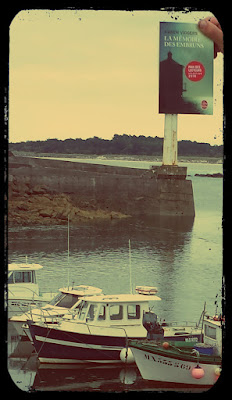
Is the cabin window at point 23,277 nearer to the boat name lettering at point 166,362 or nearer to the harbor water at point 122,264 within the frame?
the harbor water at point 122,264

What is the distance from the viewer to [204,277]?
15781 millimetres

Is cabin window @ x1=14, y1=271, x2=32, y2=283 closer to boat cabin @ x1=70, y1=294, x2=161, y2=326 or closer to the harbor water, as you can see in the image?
the harbor water

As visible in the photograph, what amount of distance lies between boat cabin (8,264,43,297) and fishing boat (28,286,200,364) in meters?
1.44

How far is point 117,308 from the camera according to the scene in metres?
12.5

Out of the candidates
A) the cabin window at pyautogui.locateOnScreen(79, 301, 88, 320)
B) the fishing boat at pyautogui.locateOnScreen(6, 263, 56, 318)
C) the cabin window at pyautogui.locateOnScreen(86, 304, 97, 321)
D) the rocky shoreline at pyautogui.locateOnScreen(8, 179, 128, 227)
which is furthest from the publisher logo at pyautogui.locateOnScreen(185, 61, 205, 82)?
the rocky shoreline at pyautogui.locateOnScreen(8, 179, 128, 227)

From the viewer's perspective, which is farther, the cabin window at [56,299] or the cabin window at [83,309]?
the cabin window at [56,299]

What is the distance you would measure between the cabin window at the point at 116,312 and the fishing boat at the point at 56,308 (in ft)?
→ 2.86

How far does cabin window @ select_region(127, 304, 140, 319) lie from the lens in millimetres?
12384

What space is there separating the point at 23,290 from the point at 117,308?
264cm

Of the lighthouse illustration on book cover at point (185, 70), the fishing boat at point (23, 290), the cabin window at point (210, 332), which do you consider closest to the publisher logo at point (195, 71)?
the lighthouse illustration on book cover at point (185, 70)

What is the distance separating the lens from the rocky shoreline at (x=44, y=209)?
19.2m

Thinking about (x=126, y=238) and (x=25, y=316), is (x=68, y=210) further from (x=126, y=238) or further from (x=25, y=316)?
(x=25, y=316)

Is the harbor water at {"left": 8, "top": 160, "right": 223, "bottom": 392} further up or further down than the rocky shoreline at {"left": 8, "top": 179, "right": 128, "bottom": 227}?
further down

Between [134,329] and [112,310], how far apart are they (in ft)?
1.52
